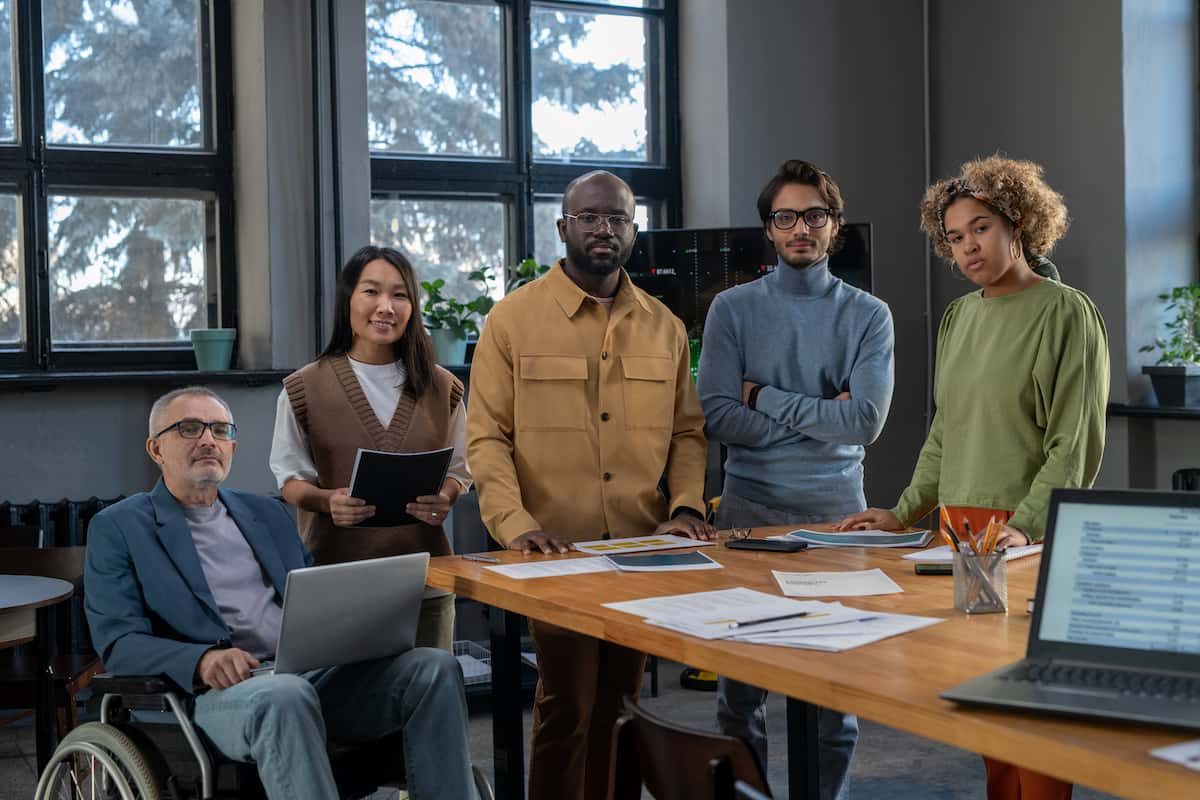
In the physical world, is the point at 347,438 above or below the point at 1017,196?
below

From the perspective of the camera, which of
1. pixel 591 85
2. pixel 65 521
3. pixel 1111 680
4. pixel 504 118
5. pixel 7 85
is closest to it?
pixel 1111 680

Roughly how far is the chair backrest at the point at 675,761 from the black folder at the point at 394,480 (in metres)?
1.29

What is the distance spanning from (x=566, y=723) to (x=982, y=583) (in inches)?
41.1

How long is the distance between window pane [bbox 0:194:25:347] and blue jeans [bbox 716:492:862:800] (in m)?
3.37

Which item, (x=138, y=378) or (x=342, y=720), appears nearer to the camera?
(x=342, y=720)

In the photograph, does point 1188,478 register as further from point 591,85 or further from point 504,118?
point 504,118

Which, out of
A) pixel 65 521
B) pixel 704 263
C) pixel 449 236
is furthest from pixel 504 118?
pixel 65 521

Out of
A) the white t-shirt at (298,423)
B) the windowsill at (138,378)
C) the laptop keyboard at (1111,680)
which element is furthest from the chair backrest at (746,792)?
the windowsill at (138,378)

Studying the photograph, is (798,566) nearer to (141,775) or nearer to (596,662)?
(596,662)

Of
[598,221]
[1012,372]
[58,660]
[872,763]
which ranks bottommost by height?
[872,763]

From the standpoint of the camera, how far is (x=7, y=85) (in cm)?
514

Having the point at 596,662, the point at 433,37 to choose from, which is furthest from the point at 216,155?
the point at 596,662

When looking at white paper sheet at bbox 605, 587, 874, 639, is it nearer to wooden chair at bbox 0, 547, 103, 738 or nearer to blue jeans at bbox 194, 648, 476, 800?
blue jeans at bbox 194, 648, 476, 800

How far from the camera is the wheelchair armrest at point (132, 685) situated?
7.97ft
